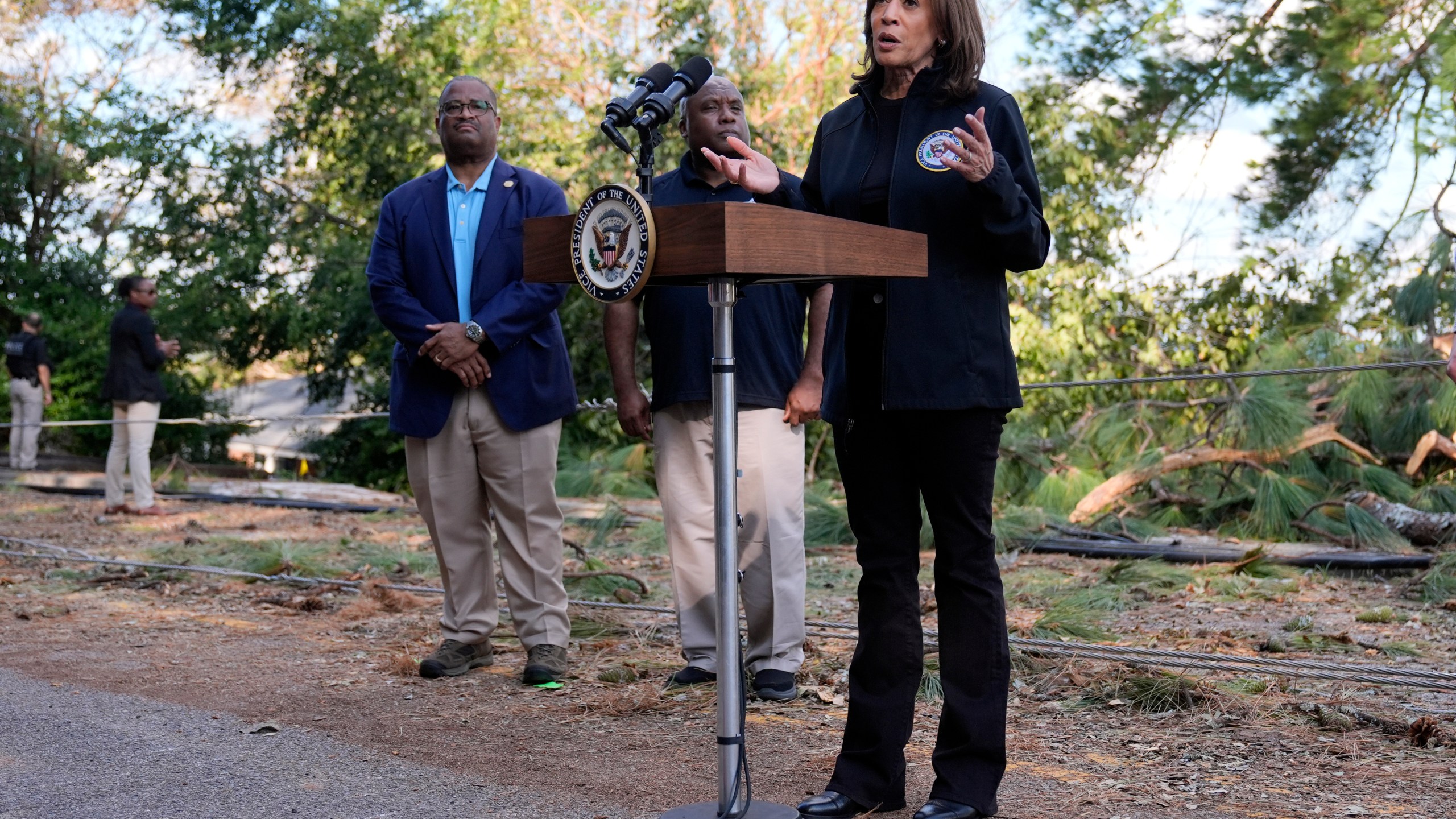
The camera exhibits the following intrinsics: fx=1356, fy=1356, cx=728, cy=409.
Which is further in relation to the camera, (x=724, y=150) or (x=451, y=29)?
(x=451, y=29)

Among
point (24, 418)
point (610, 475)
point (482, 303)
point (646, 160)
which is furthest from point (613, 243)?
point (24, 418)

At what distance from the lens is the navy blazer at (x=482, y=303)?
3.90 m

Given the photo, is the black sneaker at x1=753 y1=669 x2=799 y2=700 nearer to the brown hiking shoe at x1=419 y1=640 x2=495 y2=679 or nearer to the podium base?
the brown hiking shoe at x1=419 y1=640 x2=495 y2=679

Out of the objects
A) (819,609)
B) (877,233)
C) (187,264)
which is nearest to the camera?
(877,233)

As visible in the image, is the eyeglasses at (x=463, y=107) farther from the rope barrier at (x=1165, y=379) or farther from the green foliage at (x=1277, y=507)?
the green foliage at (x=1277, y=507)

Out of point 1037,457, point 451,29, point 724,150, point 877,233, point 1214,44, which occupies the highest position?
point 451,29

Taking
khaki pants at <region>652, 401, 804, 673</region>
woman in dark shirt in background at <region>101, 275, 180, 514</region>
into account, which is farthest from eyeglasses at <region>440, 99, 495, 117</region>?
woman in dark shirt in background at <region>101, 275, 180, 514</region>

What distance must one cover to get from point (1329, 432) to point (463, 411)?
4.78 meters

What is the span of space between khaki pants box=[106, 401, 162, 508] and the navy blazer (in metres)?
6.40

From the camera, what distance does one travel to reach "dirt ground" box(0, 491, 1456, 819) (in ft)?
9.20

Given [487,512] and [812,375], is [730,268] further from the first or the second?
[487,512]

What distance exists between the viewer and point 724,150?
3.72 metres

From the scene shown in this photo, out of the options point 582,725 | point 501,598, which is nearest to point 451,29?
point 501,598

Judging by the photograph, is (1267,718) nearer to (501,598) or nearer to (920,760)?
(920,760)
